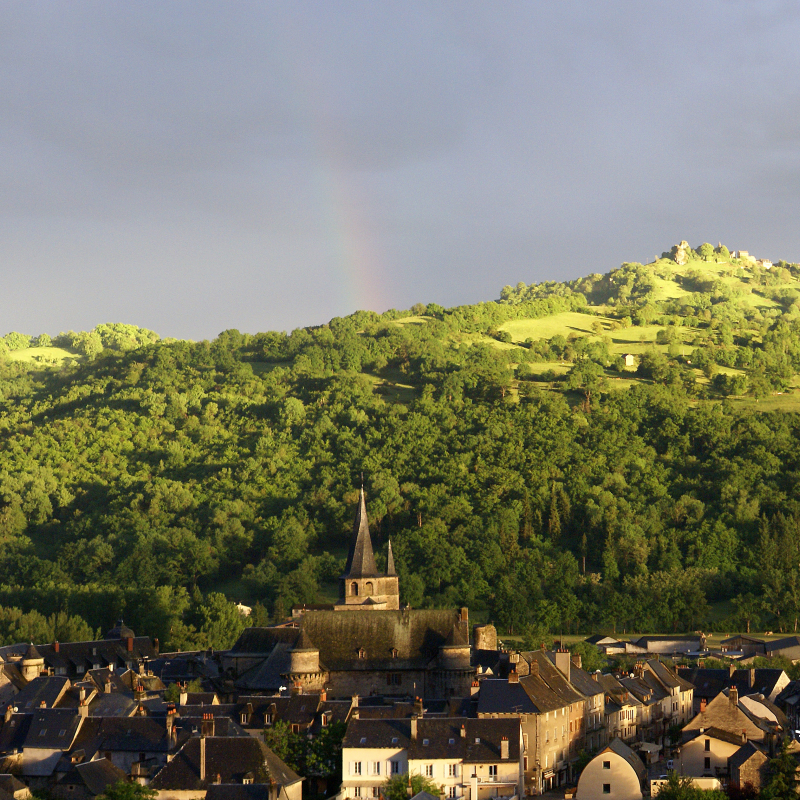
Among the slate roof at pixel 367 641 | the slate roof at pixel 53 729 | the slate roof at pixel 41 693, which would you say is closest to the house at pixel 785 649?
the slate roof at pixel 367 641

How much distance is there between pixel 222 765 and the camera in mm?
59531

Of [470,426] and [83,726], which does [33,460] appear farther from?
[83,726]

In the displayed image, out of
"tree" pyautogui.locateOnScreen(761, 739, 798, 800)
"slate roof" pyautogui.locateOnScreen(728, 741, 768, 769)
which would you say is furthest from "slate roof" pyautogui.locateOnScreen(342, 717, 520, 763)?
"tree" pyautogui.locateOnScreen(761, 739, 798, 800)

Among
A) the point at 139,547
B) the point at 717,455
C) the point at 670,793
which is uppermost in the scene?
the point at 717,455

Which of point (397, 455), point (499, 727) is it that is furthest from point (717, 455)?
point (499, 727)

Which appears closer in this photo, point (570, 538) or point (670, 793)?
point (670, 793)

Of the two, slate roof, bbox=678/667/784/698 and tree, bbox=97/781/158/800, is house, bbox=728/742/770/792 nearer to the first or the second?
slate roof, bbox=678/667/784/698

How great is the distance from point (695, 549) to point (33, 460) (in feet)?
285

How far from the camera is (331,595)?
5094 inches

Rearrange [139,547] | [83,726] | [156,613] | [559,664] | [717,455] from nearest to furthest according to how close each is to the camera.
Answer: [83,726]
[559,664]
[156,613]
[139,547]
[717,455]

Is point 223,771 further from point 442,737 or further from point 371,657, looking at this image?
point 371,657

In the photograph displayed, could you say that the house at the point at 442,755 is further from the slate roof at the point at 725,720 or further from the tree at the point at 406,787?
the slate roof at the point at 725,720

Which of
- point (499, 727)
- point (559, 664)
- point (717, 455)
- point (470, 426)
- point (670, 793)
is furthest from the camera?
point (470, 426)

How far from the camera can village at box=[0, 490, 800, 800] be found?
61250 mm
